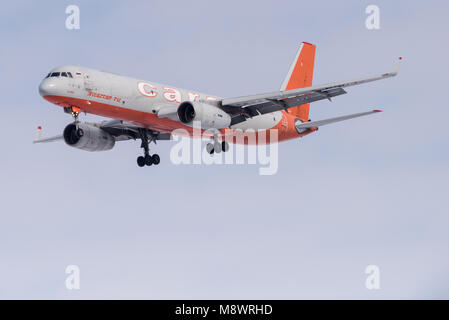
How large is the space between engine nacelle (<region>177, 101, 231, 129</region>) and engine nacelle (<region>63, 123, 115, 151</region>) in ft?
25.2

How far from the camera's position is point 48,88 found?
52969mm

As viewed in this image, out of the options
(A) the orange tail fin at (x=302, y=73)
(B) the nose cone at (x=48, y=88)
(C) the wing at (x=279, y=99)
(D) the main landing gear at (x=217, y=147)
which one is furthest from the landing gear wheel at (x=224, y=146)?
(B) the nose cone at (x=48, y=88)

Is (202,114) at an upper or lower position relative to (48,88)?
lower

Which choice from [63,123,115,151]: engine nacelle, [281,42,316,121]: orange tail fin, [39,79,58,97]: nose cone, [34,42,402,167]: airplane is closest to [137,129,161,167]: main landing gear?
[34,42,402,167]: airplane

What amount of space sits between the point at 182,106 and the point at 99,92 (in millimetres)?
5606

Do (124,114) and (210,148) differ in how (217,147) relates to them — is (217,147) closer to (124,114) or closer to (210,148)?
(210,148)

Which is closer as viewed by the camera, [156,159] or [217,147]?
[217,147]

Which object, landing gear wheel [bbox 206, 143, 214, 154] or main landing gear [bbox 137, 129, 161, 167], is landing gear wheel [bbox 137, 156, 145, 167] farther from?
landing gear wheel [bbox 206, 143, 214, 154]

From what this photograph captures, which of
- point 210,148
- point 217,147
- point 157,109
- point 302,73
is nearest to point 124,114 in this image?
point 157,109

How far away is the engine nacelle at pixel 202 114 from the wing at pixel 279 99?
5.26 feet

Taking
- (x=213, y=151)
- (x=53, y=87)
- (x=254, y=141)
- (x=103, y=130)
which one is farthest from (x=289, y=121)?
(x=53, y=87)

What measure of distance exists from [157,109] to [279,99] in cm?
858

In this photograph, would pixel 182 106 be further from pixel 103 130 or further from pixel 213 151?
pixel 103 130

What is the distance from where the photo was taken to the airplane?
177ft
